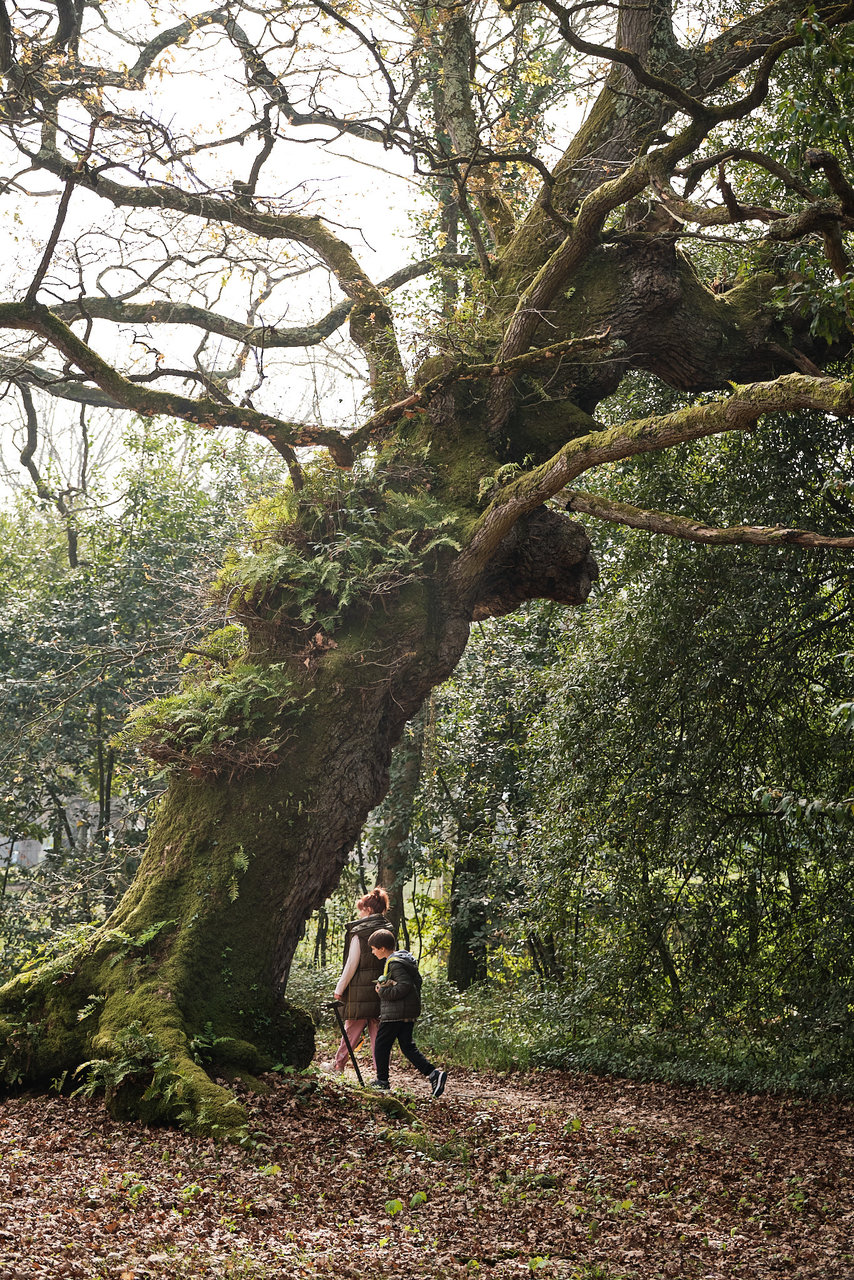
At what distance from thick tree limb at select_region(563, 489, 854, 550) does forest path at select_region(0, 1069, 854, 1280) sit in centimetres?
432

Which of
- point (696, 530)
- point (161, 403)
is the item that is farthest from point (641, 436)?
point (161, 403)

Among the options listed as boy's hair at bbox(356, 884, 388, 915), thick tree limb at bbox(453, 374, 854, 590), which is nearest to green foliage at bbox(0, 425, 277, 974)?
boy's hair at bbox(356, 884, 388, 915)

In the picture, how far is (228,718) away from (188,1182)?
3.82m

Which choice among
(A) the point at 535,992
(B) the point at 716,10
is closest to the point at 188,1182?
(A) the point at 535,992

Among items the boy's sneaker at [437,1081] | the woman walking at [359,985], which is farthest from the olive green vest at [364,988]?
the boy's sneaker at [437,1081]

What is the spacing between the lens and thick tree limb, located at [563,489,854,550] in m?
6.61

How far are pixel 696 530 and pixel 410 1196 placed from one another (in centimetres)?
511

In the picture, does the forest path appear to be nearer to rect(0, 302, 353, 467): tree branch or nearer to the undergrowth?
the undergrowth

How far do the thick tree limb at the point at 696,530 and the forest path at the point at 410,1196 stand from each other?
432cm

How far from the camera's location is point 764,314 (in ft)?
33.3

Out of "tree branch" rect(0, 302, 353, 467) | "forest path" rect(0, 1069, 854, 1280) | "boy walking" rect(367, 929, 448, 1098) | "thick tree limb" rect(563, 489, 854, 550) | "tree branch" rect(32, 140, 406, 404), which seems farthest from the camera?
"tree branch" rect(32, 140, 406, 404)

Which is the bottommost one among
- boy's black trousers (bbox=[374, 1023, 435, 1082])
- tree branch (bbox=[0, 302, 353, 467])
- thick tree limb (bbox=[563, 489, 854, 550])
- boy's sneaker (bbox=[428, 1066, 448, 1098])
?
boy's sneaker (bbox=[428, 1066, 448, 1098])

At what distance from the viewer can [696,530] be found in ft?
24.6

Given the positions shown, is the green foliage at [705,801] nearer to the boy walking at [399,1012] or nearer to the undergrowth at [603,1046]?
the undergrowth at [603,1046]
